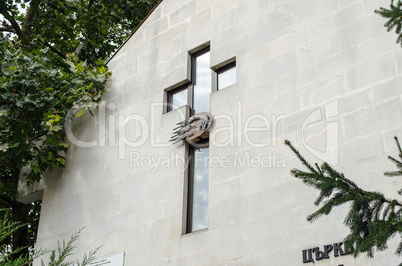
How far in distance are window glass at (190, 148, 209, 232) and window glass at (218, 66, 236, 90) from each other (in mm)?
1474

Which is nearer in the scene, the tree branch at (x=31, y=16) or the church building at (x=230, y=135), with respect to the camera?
the church building at (x=230, y=135)

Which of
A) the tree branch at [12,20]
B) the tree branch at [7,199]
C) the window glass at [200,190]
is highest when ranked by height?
the tree branch at [12,20]

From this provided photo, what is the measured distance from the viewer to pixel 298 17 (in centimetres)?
1110

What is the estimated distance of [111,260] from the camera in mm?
11836

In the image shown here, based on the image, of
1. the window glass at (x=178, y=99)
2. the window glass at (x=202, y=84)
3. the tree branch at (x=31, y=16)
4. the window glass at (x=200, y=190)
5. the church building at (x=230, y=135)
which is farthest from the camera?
the tree branch at (x=31, y=16)

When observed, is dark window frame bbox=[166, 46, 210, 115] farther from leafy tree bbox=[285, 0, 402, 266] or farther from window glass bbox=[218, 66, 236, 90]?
leafy tree bbox=[285, 0, 402, 266]

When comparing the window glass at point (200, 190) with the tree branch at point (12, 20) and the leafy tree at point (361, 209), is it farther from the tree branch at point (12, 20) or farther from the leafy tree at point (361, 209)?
the tree branch at point (12, 20)

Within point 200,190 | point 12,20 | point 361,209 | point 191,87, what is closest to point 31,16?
point 12,20

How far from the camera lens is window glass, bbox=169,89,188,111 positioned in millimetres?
12812

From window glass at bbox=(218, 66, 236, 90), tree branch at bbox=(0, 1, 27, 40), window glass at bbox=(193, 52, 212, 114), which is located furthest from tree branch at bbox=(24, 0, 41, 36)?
window glass at bbox=(218, 66, 236, 90)

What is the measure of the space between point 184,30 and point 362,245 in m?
9.14

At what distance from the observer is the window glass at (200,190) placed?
11117 mm

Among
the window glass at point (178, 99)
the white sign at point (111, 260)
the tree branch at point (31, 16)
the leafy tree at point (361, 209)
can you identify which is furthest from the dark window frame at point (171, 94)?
the tree branch at point (31, 16)

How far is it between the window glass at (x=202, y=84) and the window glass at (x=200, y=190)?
106cm
